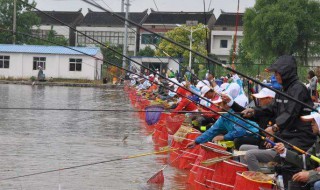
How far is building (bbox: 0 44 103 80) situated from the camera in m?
57.4

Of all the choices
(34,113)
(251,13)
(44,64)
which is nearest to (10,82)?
(44,64)

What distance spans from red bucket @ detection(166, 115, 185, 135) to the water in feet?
1.72

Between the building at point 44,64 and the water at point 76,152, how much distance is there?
120 ft

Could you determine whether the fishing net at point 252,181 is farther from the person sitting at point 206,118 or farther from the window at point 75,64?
the window at point 75,64

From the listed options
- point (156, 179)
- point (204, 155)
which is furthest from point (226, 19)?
point (204, 155)

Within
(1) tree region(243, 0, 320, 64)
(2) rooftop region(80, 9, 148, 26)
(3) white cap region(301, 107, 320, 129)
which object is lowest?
(3) white cap region(301, 107, 320, 129)

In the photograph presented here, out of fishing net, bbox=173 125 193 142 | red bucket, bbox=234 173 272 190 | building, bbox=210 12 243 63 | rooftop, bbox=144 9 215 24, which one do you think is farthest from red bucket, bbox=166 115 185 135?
rooftop, bbox=144 9 215 24

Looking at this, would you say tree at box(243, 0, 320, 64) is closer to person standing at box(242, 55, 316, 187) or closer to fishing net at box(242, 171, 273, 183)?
person standing at box(242, 55, 316, 187)

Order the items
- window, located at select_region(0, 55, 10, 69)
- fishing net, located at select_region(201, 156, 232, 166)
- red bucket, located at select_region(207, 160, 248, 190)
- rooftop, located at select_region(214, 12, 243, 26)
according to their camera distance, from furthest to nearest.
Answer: rooftop, located at select_region(214, 12, 243, 26) < window, located at select_region(0, 55, 10, 69) < fishing net, located at select_region(201, 156, 232, 166) < red bucket, located at select_region(207, 160, 248, 190)

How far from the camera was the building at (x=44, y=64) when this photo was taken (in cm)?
5741

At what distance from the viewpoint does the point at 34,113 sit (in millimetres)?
21953

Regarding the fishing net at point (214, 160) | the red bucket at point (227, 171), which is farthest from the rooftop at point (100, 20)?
the red bucket at point (227, 171)

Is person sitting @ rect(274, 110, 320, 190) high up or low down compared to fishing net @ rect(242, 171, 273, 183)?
up

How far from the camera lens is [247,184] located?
290 inches
